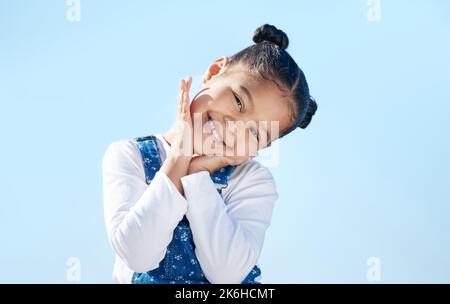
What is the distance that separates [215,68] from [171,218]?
2.15 ft

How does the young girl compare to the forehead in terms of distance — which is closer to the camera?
the young girl

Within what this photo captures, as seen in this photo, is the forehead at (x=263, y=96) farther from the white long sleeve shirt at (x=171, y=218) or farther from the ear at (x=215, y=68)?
the white long sleeve shirt at (x=171, y=218)

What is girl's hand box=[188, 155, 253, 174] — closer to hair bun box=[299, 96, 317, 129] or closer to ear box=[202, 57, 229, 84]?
ear box=[202, 57, 229, 84]

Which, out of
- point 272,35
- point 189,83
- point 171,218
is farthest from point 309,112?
point 171,218

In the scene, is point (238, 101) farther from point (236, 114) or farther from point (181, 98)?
point (181, 98)

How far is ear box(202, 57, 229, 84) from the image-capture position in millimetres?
2285

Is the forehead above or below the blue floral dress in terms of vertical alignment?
above

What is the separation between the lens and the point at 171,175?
1968 millimetres

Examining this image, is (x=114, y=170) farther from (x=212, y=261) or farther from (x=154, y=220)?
(x=212, y=261)

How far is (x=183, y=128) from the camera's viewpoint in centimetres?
205

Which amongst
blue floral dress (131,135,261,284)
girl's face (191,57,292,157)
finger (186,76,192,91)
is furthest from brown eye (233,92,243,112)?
blue floral dress (131,135,261,284)

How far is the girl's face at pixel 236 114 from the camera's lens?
2.06 metres

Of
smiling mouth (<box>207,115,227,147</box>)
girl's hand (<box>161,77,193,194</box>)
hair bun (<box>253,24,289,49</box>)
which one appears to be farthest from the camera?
hair bun (<box>253,24,289,49</box>)
